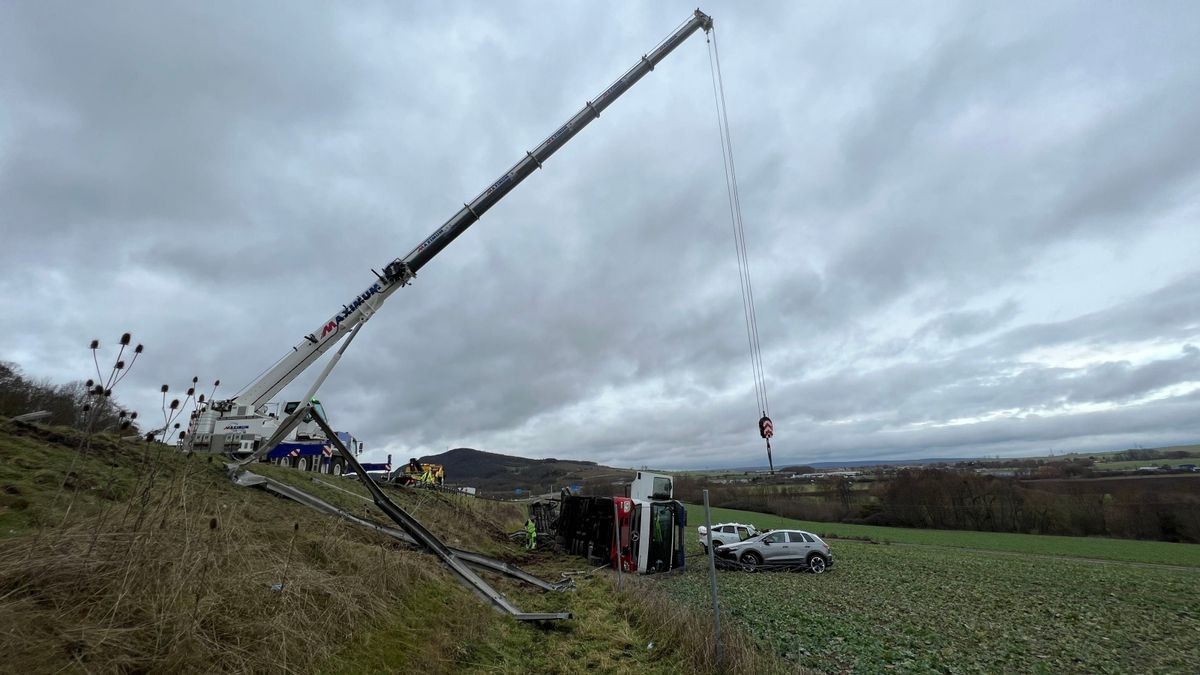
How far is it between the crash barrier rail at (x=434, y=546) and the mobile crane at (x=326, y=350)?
9176mm

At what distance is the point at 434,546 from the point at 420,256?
1419 centimetres

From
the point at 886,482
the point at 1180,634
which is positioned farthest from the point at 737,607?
A: the point at 886,482

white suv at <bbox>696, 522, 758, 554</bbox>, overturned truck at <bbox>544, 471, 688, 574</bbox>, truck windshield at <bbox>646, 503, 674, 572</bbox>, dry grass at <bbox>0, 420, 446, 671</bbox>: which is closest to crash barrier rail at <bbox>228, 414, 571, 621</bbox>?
dry grass at <bbox>0, 420, 446, 671</bbox>

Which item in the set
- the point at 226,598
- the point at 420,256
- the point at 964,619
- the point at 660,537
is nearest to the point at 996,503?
the point at 660,537

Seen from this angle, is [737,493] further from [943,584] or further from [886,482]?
[943,584]

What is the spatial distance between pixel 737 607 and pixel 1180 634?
Answer: 31.0 feet

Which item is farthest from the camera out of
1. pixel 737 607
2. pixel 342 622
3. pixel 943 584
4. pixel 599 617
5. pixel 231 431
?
pixel 231 431

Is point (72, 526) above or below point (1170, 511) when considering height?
above

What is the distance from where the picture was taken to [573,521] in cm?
2269

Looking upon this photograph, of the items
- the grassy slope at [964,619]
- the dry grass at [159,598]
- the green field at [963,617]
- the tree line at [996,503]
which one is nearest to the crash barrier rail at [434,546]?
the dry grass at [159,598]

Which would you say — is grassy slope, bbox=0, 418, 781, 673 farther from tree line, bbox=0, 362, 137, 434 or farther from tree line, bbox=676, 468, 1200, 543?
tree line, bbox=676, 468, 1200, 543

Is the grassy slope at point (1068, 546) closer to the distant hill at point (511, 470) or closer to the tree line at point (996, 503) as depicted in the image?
the tree line at point (996, 503)

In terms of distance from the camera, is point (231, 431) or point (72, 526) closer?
point (72, 526)

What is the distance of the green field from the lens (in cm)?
943
